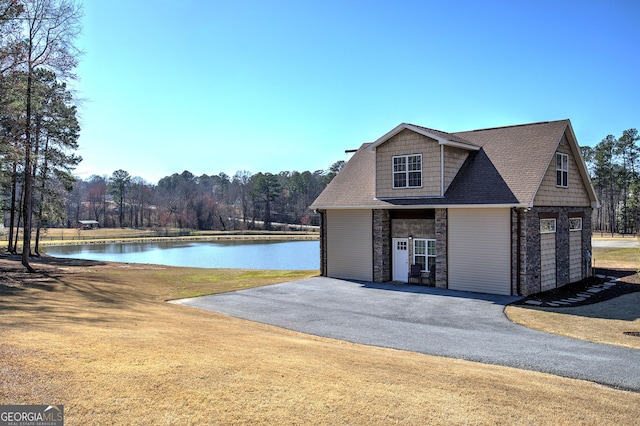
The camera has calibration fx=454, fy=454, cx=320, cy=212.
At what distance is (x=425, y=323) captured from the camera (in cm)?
1274

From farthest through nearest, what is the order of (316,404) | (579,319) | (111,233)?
(111,233), (579,319), (316,404)

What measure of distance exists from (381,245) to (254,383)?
1463 centimetres

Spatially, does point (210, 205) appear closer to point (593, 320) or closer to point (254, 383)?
point (593, 320)

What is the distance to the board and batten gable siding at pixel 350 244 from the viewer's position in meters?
20.5

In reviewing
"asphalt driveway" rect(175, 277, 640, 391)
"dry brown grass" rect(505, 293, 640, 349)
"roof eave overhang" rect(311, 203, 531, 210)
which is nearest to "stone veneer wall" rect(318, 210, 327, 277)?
"roof eave overhang" rect(311, 203, 531, 210)

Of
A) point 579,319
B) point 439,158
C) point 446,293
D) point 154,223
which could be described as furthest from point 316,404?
point 154,223

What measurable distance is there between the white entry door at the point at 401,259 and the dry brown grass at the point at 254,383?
34.2ft

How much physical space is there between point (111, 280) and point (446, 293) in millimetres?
14424

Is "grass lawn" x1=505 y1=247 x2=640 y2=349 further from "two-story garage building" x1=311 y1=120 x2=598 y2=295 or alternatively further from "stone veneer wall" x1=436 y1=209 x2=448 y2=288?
"stone veneer wall" x1=436 y1=209 x2=448 y2=288

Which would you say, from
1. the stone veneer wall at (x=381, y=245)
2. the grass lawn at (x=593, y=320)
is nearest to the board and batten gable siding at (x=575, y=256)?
the grass lawn at (x=593, y=320)

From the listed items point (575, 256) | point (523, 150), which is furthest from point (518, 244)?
point (575, 256)

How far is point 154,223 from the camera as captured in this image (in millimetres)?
101125

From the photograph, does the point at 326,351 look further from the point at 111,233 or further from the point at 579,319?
the point at 111,233

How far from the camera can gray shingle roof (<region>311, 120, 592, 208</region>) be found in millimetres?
16984
